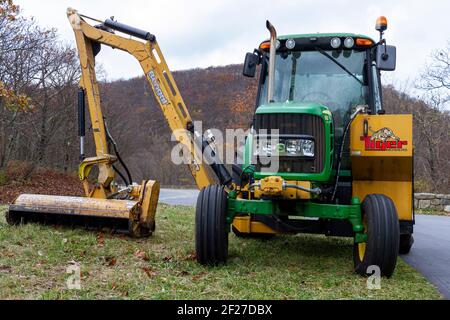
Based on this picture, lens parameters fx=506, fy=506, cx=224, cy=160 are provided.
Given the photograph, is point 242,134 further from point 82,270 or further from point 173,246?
point 82,270

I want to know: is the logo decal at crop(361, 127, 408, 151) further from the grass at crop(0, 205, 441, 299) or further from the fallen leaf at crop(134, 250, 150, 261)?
the fallen leaf at crop(134, 250, 150, 261)

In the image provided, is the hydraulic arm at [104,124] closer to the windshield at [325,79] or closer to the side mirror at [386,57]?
the windshield at [325,79]

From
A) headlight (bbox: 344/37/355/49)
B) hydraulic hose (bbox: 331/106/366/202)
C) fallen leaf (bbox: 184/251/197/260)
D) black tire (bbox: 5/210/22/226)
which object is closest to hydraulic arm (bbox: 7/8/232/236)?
black tire (bbox: 5/210/22/226)

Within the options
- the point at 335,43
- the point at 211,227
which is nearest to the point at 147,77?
the point at 335,43

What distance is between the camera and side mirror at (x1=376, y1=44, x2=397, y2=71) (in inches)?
237

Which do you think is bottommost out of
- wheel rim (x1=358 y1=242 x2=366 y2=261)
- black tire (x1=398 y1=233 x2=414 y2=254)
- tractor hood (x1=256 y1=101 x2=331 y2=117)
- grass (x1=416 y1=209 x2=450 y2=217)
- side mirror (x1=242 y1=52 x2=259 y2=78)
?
grass (x1=416 y1=209 x2=450 y2=217)

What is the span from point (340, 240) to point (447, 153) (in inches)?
608

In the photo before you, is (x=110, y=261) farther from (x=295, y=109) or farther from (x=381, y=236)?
(x=381, y=236)

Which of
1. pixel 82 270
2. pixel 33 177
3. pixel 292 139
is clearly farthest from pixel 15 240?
pixel 33 177

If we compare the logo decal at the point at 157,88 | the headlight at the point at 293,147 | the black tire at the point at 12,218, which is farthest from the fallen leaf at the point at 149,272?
the logo decal at the point at 157,88

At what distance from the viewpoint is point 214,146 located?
7.81 m

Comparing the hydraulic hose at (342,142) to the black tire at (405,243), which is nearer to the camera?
the hydraulic hose at (342,142)

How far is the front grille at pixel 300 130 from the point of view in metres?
5.14

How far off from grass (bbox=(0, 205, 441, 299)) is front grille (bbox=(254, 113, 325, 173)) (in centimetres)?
112
